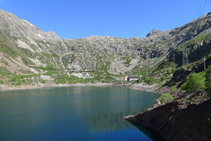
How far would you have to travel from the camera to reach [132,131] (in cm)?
4662

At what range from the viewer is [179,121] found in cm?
3569

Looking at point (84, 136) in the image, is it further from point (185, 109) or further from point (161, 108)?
point (185, 109)

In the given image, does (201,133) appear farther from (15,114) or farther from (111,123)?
(15,114)

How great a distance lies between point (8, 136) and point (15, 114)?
26061 millimetres

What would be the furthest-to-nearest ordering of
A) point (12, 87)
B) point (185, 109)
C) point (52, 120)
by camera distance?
point (12, 87), point (52, 120), point (185, 109)

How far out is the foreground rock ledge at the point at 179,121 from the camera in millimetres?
29211

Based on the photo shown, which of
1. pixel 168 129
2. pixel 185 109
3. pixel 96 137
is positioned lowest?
pixel 96 137

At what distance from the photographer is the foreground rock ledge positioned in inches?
1150

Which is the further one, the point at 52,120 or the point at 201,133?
the point at 52,120

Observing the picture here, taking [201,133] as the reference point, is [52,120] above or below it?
below

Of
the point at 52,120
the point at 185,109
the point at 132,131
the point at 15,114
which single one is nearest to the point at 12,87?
the point at 15,114

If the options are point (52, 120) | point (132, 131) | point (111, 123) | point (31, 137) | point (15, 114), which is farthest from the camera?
point (15, 114)

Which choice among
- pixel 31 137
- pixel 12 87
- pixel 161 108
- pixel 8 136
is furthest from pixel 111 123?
pixel 12 87

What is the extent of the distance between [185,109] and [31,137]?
37.4 metres
